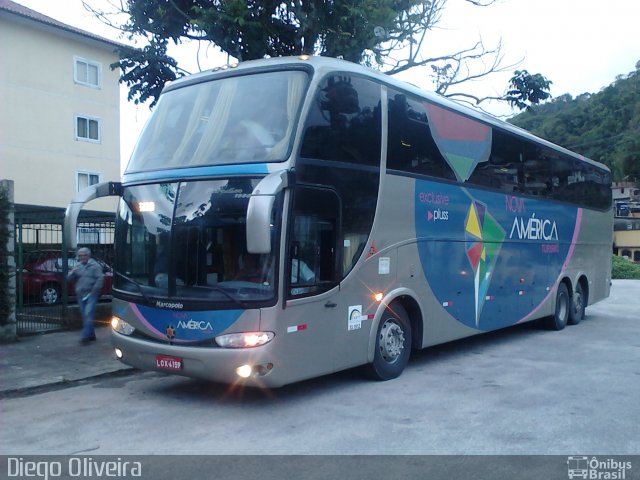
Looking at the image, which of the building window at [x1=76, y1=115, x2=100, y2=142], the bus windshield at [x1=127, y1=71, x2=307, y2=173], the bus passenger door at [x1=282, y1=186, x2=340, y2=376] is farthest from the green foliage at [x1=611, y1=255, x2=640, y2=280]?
the bus windshield at [x1=127, y1=71, x2=307, y2=173]

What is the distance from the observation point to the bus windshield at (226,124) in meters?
7.48

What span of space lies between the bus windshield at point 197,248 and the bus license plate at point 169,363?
2.26 feet

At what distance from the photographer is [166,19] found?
12.8m

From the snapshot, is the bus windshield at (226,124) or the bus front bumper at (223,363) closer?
the bus front bumper at (223,363)

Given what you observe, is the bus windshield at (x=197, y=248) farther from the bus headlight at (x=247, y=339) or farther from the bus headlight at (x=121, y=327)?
the bus headlight at (x=121, y=327)

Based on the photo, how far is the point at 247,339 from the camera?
23.2ft

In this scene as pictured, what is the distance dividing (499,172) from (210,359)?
23.4 ft

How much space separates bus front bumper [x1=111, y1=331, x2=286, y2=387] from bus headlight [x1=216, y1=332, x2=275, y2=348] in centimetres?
5

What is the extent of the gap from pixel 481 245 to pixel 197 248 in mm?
5849

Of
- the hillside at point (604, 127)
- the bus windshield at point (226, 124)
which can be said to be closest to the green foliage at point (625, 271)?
the hillside at point (604, 127)

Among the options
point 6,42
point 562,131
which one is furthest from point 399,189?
point 562,131

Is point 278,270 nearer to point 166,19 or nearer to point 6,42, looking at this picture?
point 166,19

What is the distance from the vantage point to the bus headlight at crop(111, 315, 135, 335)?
799 cm
